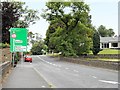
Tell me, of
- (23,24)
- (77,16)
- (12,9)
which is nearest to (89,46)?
(77,16)

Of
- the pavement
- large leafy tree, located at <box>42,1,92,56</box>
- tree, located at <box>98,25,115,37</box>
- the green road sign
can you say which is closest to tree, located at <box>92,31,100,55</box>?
large leafy tree, located at <box>42,1,92,56</box>

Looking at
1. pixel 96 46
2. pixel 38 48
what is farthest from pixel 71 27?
pixel 38 48

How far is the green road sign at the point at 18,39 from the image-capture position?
43231 millimetres

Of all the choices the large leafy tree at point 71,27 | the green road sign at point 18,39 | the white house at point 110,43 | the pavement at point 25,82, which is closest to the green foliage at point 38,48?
the white house at point 110,43

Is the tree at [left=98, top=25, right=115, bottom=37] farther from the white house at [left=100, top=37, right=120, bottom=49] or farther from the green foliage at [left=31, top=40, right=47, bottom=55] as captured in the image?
the white house at [left=100, top=37, right=120, bottom=49]

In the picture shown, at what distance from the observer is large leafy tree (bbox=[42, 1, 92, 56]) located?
7869 centimetres

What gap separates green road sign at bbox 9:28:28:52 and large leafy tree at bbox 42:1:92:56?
112ft

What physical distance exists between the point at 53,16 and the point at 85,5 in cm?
765

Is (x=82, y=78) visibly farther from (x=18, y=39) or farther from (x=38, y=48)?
(x=38, y=48)

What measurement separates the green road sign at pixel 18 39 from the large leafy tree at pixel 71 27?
34155mm

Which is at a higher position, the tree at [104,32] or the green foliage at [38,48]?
the tree at [104,32]

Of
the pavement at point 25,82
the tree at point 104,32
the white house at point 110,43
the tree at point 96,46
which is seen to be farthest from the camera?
the tree at point 104,32

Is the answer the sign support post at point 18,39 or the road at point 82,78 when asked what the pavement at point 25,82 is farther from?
the sign support post at point 18,39

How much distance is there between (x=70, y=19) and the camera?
79.8 m
